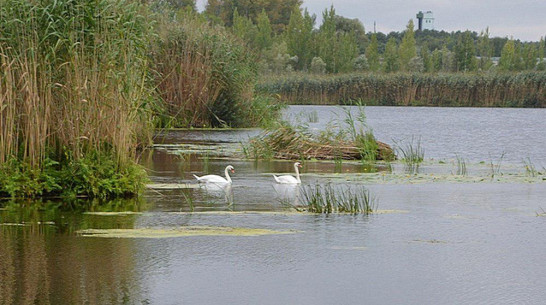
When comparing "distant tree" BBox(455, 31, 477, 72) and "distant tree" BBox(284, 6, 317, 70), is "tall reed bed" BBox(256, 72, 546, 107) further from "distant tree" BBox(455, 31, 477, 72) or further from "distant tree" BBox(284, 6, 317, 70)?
"distant tree" BBox(284, 6, 317, 70)

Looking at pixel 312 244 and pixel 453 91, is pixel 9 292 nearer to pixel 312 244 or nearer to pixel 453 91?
pixel 312 244

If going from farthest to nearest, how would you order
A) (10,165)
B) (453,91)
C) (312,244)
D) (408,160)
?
(453,91) < (408,160) < (10,165) < (312,244)

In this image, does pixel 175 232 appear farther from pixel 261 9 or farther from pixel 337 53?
pixel 261 9

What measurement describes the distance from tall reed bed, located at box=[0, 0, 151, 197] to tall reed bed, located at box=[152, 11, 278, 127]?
15.4 m

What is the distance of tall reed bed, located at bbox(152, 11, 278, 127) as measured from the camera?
2970 cm

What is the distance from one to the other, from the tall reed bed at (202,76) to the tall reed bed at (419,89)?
22676mm

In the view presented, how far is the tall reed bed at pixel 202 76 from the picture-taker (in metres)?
29.7

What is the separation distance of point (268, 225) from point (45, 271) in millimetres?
3489

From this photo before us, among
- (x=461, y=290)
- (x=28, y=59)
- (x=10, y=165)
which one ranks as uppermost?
(x=28, y=59)

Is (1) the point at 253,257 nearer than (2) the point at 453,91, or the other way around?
(1) the point at 253,257

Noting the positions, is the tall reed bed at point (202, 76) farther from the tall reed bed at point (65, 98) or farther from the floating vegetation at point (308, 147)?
the tall reed bed at point (65, 98)

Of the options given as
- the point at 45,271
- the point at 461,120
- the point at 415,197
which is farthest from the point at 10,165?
the point at 461,120

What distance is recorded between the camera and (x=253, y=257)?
934cm

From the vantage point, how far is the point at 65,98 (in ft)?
41.9
